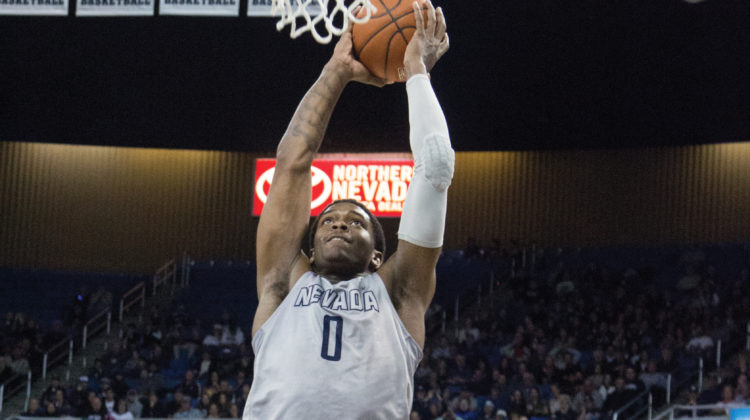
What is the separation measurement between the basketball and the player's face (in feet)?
1.97

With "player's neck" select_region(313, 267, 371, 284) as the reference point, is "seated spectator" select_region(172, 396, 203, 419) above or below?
below

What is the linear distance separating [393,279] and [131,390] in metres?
11.3

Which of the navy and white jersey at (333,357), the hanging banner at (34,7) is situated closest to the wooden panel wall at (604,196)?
the hanging banner at (34,7)

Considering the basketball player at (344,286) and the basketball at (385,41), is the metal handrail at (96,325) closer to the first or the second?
the basketball at (385,41)

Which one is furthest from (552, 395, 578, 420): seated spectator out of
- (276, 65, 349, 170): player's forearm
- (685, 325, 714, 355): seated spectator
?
(276, 65, 349, 170): player's forearm

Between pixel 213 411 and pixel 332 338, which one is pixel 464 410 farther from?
pixel 332 338

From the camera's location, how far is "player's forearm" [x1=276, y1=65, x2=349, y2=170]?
292 cm

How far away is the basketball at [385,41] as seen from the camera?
3.18 metres

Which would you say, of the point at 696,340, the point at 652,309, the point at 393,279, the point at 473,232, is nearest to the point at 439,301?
the point at 473,232

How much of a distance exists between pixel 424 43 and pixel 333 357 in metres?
1.09

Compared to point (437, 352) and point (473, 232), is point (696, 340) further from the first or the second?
point (473, 232)

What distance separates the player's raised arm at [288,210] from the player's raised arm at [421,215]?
29 centimetres

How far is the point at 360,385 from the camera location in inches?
98.2

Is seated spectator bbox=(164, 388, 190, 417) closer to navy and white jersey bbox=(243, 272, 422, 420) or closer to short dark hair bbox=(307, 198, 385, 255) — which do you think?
short dark hair bbox=(307, 198, 385, 255)
